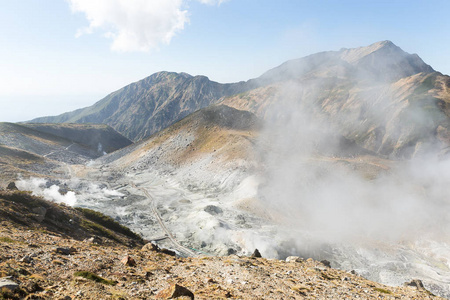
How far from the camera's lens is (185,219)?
59.1 meters

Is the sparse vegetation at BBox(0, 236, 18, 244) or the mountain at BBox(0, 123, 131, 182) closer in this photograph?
the sparse vegetation at BBox(0, 236, 18, 244)

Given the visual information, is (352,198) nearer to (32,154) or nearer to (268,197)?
(268,197)

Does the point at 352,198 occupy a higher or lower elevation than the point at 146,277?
lower

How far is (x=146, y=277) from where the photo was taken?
14.3m

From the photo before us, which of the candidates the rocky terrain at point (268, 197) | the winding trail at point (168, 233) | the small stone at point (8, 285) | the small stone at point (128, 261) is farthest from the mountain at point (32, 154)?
the small stone at point (8, 285)

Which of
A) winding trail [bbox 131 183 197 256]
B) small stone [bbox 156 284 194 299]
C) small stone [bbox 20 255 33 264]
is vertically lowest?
winding trail [bbox 131 183 197 256]

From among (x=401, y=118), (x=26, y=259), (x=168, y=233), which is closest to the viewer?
(x=26, y=259)

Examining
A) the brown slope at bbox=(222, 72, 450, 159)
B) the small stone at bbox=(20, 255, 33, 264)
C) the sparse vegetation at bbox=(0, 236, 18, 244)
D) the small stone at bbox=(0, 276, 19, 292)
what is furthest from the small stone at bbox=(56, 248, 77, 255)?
the brown slope at bbox=(222, 72, 450, 159)

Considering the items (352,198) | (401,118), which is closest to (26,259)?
(352,198)

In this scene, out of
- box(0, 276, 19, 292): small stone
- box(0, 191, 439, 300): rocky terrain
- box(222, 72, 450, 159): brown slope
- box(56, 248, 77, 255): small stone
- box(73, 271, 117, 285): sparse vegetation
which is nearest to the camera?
box(0, 276, 19, 292): small stone

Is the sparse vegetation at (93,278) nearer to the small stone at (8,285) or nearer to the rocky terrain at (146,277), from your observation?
the rocky terrain at (146,277)

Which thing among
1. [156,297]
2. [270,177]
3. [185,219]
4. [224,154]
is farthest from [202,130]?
[156,297]

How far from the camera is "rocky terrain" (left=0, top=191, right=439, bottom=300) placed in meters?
10.7

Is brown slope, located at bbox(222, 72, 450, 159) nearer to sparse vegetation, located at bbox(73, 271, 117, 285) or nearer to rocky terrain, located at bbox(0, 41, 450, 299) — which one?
rocky terrain, located at bbox(0, 41, 450, 299)
